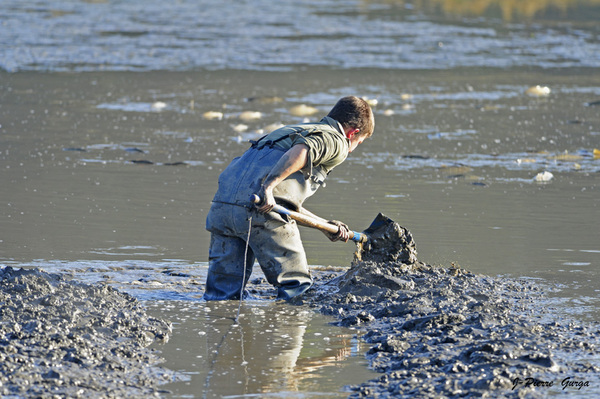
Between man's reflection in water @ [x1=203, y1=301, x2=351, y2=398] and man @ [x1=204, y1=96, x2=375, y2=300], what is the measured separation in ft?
0.73

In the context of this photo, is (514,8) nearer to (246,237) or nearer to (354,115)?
(354,115)

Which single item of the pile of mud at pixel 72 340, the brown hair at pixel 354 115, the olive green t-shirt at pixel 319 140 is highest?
the brown hair at pixel 354 115

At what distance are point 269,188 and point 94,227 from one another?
2855mm

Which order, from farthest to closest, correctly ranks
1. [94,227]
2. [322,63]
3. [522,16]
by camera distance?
[522,16], [322,63], [94,227]

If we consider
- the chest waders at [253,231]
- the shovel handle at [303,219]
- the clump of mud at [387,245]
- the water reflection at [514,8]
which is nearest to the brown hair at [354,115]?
the chest waders at [253,231]

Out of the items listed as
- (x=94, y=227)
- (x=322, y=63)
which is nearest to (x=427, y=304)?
(x=94, y=227)

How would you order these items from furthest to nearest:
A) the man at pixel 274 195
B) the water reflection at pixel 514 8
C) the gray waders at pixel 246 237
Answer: the water reflection at pixel 514 8 < the gray waders at pixel 246 237 < the man at pixel 274 195

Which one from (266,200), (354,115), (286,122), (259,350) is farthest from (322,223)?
(286,122)

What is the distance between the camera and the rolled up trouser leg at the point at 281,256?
6.23m

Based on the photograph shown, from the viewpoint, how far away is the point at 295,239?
20.8ft

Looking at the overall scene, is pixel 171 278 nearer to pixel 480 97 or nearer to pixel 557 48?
pixel 480 97

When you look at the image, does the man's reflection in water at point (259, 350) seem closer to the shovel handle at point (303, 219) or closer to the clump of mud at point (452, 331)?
the clump of mud at point (452, 331)

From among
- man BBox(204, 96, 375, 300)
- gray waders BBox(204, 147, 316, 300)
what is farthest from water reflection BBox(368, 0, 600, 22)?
gray waders BBox(204, 147, 316, 300)

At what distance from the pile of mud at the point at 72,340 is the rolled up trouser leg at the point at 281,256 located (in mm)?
874
